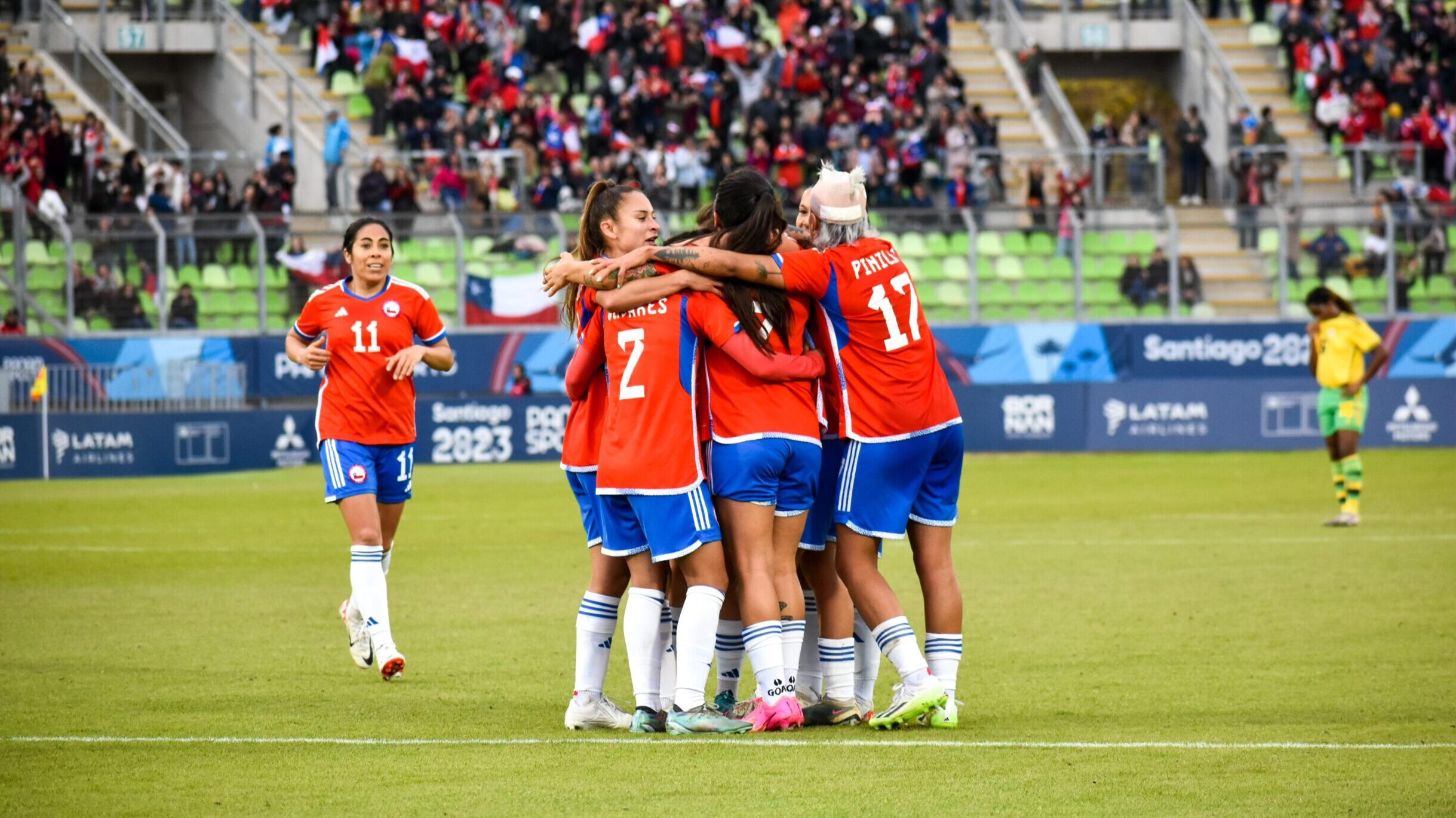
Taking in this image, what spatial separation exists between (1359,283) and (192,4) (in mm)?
22255

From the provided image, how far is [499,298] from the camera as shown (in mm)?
28344

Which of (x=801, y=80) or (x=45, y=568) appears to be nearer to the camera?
(x=45, y=568)

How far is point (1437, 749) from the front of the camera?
22.3 feet

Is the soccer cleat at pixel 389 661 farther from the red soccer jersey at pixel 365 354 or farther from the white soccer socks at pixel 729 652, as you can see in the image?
the white soccer socks at pixel 729 652

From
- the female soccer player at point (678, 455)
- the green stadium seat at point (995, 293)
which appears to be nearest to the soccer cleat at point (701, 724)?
the female soccer player at point (678, 455)

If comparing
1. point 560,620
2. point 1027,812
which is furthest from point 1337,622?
point 1027,812

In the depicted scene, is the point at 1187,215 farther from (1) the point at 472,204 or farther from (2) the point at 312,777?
(2) the point at 312,777

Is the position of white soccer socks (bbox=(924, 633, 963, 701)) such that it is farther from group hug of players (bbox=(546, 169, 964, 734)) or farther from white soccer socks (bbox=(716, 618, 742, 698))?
white soccer socks (bbox=(716, 618, 742, 698))

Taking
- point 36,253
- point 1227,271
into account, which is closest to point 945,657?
point 36,253

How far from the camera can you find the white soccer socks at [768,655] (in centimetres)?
723

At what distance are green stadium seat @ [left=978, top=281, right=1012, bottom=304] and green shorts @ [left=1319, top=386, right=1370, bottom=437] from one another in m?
11.6

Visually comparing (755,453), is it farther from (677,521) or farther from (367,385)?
(367,385)

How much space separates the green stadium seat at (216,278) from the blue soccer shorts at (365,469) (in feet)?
59.3

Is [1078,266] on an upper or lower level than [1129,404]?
upper
